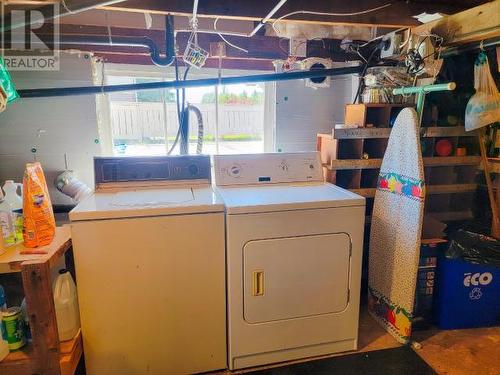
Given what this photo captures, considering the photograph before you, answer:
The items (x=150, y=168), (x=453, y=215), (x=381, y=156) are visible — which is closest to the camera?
(x=150, y=168)

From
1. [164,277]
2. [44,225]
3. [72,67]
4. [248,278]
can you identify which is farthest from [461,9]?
[72,67]

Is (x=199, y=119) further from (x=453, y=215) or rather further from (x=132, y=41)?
(x=453, y=215)

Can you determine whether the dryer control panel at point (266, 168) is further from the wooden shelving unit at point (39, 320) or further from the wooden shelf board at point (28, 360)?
the wooden shelf board at point (28, 360)

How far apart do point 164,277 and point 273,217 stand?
2.06 feet

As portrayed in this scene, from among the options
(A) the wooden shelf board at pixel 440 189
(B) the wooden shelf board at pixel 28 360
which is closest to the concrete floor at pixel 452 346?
(B) the wooden shelf board at pixel 28 360

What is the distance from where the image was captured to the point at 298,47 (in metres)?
2.47

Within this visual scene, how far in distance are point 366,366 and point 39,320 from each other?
1679 mm

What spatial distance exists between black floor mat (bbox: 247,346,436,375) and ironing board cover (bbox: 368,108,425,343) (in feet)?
0.47

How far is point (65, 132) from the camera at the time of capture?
282 cm

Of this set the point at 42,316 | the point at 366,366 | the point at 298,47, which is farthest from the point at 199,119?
the point at 366,366

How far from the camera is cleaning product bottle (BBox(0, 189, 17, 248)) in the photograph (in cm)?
145

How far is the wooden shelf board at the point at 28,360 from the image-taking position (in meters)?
1.44

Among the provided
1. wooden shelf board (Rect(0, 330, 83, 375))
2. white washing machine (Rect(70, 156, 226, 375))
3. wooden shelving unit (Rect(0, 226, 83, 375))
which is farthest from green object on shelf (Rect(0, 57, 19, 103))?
Result: wooden shelf board (Rect(0, 330, 83, 375))

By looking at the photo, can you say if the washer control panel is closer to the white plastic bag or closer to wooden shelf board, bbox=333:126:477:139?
wooden shelf board, bbox=333:126:477:139
